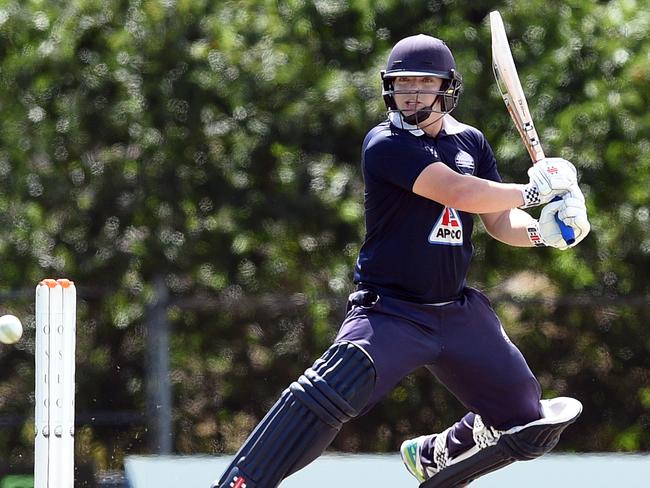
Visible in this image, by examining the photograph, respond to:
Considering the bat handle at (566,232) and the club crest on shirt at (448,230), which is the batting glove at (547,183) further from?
the club crest on shirt at (448,230)

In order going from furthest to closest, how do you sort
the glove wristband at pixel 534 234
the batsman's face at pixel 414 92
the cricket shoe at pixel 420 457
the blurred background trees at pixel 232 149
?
the blurred background trees at pixel 232 149 → the cricket shoe at pixel 420 457 → the glove wristband at pixel 534 234 → the batsman's face at pixel 414 92

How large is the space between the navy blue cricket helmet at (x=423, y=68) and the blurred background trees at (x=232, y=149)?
10.2 ft

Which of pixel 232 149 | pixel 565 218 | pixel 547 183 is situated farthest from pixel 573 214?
pixel 232 149

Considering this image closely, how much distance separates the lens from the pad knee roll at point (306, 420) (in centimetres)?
409

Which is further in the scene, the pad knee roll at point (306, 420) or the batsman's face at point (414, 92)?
the batsman's face at point (414, 92)

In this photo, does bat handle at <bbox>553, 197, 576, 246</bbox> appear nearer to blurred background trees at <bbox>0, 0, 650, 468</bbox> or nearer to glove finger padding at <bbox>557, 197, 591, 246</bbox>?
glove finger padding at <bbox>557, 197, 591, 246</bbox>

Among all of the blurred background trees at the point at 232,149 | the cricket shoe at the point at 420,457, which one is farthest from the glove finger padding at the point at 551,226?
the blurred background trees at the point at 232,149

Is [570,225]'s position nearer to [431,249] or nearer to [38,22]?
[431,249]

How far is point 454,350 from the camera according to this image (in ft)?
14.2

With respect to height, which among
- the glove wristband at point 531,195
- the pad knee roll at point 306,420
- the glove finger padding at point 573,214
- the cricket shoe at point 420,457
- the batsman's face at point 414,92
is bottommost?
the cricket shoe at point 420,457

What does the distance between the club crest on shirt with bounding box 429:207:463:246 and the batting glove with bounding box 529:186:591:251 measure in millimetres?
271

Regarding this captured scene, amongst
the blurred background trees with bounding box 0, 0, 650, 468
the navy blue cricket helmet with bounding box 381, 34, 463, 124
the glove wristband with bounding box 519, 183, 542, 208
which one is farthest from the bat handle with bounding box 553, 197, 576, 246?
the blurred background trees with bounding box 0, 0, 650, 468

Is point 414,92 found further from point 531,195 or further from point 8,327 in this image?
point 8,327

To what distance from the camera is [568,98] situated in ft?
25.0
